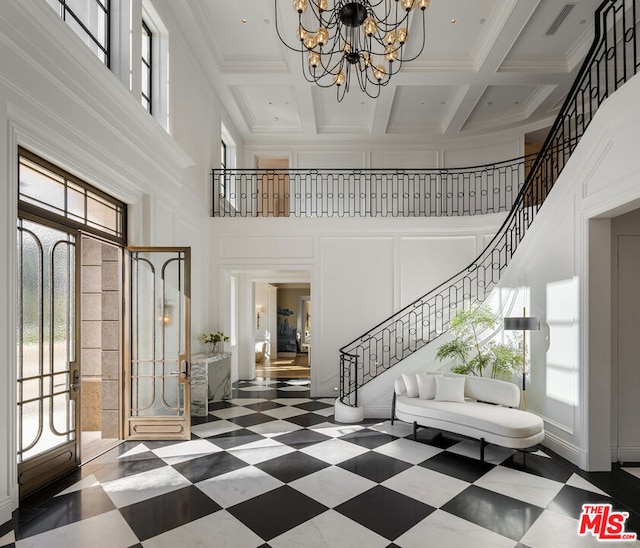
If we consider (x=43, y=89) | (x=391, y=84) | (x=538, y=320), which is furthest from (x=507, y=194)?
(x=43, y=89)

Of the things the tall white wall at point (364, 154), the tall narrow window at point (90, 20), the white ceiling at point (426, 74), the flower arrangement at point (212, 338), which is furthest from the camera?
the tall white wall at point (364, 154)

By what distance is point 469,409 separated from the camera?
17.0 ft

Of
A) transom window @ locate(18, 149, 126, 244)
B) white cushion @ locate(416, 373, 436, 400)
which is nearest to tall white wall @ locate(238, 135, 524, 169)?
transom window @ locate(18, 149, 126, 244)

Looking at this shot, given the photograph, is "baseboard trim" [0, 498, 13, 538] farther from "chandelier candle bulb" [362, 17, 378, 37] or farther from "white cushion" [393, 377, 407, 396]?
"chandelier candle bulb" [362, 17, 378, 37]

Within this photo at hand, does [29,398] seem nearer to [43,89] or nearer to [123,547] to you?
[123,547]

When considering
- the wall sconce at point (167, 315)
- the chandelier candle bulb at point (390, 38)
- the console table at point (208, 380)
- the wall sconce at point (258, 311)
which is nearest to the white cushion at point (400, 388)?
the console table at point (208, 380)

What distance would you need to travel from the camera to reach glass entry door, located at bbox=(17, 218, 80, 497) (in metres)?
3.68

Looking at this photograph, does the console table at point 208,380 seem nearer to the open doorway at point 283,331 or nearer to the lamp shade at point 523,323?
the open doorway at point 283,331

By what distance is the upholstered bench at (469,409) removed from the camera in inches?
182

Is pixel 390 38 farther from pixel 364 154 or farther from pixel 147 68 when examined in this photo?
pixel 364 154

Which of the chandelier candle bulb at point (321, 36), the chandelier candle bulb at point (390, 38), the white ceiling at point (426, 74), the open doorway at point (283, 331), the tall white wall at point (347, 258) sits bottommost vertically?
the open doorway at point (283, 331)

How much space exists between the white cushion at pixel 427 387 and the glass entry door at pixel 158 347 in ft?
10.2

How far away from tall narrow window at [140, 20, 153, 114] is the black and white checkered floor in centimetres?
467

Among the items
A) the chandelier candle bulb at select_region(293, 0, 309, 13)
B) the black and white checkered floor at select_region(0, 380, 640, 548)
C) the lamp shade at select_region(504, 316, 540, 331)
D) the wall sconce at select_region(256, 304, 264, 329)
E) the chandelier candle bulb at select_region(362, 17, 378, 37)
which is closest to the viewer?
the black and white checkered floor at select_region(0, 380, 640, 548)
